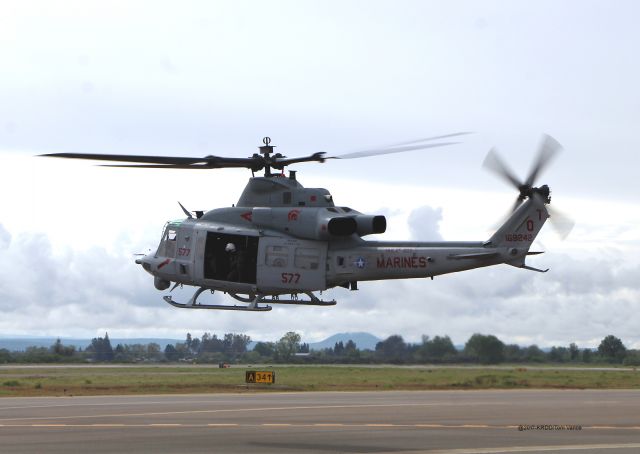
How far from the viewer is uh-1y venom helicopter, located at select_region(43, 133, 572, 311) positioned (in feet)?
107

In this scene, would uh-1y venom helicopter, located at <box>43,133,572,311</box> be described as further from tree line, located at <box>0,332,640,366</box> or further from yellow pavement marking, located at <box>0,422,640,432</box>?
tree line, located at <box>0,332,640,366</box>

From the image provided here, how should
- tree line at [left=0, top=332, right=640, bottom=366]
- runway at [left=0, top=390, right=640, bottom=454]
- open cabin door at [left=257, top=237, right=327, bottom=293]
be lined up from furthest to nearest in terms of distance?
1. tree line at [left=0, top=332, right=640, bottom=366]
2. open cabin door at [left=257, top=237, right=327, bottom=293]
3. runway at [left=0, top=390, right=640, bottom=454]

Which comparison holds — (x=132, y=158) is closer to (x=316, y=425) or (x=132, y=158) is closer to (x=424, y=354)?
(x=316, y=425)

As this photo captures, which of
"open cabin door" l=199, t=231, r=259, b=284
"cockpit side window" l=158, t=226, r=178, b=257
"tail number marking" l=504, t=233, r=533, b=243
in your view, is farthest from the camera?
"cockpit side window" l=158, t=226, r=178, b=257

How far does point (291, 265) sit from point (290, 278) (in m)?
0.45

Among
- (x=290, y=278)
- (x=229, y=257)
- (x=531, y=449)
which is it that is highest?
(x=229, y=257)

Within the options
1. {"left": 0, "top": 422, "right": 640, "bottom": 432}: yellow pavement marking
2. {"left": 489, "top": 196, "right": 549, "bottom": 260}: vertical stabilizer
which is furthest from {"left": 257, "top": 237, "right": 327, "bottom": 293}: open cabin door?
{"left": 489, "top": 196, "right": 549, "bottom": 260}: vertical stabilizer

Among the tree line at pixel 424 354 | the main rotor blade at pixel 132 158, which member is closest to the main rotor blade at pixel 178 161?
the main rotor blade at pixel 132 158

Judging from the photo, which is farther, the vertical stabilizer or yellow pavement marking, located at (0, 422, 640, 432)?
yellow pavement marking, located at (0, 422, 640, 432)

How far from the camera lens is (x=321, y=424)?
3641 centimetres

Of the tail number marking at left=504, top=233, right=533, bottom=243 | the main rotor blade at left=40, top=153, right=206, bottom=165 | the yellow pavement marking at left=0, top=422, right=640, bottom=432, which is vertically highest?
the main rotor blade at left=40, top=153, right=206, bottom=165

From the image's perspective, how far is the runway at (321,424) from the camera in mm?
28438

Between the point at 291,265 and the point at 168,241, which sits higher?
the point at 168,241

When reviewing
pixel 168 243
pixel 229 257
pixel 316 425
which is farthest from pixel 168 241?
pixel 316 425
